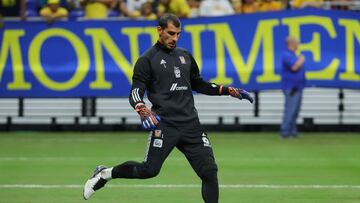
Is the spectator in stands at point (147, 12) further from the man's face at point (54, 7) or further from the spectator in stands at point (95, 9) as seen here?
the man's face at point (54, 7)

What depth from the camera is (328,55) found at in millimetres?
20594

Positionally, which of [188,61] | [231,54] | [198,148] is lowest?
[231,54]

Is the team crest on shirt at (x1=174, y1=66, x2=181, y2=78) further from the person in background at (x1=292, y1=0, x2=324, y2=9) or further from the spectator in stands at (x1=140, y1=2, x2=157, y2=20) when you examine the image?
the person in background at (x1=292, y1=0, x2=324, y2=9)

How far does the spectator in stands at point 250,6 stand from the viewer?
21484 millimetres

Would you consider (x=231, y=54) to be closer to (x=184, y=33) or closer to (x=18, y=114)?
(x=184, y=33)

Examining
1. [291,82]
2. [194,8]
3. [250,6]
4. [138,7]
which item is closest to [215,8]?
[194,8]

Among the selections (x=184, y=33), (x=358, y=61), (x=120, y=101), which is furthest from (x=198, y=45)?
(x=358, y=61)

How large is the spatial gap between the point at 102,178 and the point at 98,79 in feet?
37.7

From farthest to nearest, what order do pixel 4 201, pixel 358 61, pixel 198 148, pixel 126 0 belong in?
pixel 126 0
pixel 358 61
pixel 4 201
pixel 198 148

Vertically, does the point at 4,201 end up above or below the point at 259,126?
above

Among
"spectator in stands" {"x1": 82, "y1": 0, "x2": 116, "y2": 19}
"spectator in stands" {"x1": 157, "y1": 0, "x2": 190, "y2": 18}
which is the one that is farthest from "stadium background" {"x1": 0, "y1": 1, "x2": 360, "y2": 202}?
"spectator in stands" {"x1": 82, "y1": 0, "x2": 116, "y2": 19}

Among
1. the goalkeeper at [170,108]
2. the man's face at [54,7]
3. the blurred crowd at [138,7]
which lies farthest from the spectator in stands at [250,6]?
the goalkeeper at [170,108]

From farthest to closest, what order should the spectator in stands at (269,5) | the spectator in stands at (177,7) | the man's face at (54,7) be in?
the spectator in stands at (269,5)
the spectator in stands at (177,7)
the man's face at (54,7)

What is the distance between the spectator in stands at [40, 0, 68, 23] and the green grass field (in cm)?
257
